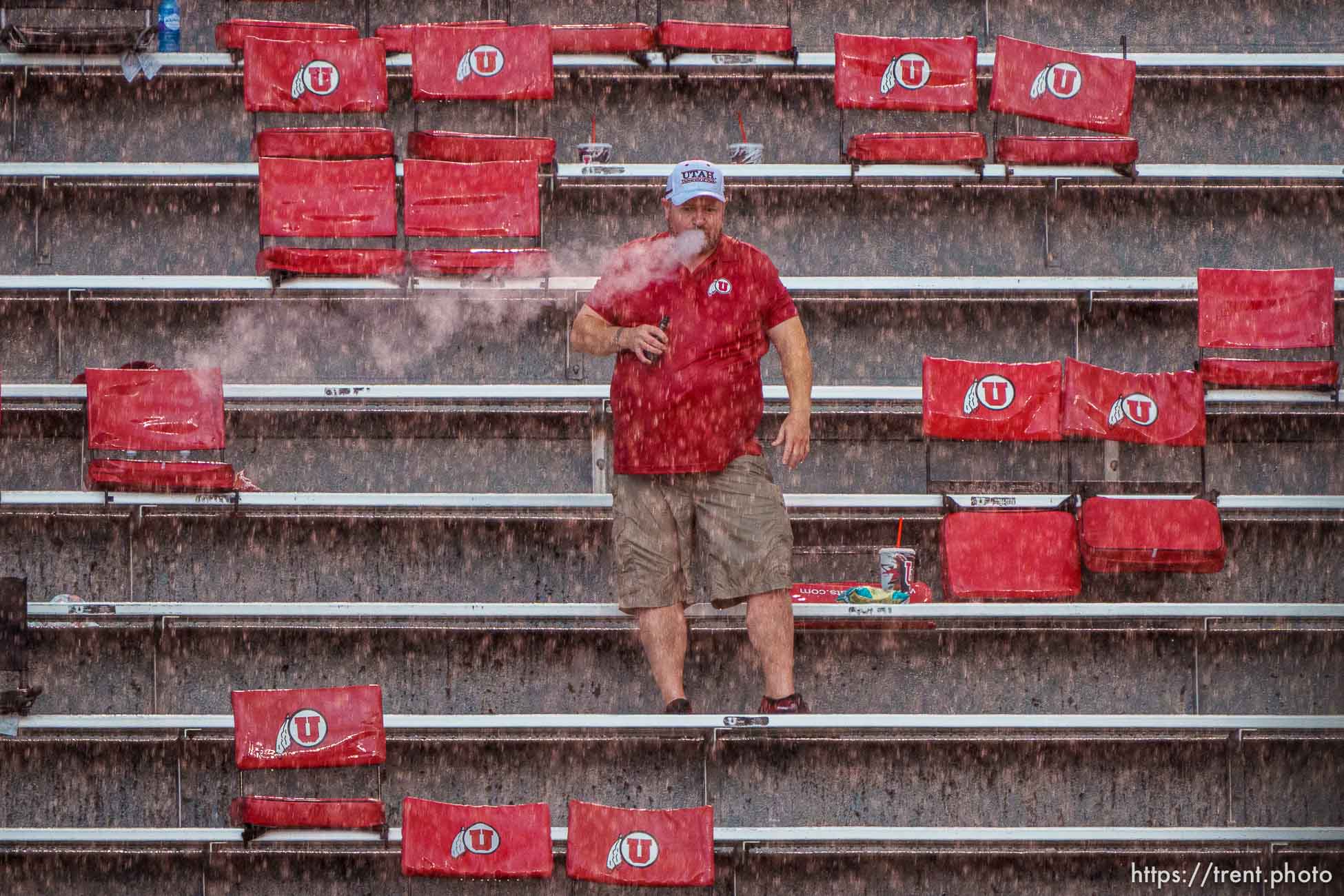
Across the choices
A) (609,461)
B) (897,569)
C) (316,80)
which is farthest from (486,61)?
(897,569)

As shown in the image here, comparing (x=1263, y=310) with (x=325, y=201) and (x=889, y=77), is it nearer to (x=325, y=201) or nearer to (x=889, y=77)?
(x=889, y=77)

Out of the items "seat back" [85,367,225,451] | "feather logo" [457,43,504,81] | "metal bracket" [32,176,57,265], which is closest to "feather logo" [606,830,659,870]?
"seat back" [85,367,225,451]

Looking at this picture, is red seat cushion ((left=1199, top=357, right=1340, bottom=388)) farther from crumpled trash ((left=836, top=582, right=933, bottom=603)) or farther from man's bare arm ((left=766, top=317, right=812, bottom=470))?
man's bare arm ((left=766, top=317, right=812, bottom=470))

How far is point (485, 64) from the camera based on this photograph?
5680 mm

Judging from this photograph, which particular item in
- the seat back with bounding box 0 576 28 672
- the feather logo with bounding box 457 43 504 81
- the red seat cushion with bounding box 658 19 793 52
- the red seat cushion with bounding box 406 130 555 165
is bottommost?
the seat back with bounding box 0 576 28 672

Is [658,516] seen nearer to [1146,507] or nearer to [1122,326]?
[1146,507]

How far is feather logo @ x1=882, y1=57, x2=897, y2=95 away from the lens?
567 centimetres

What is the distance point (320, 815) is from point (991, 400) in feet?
8.54

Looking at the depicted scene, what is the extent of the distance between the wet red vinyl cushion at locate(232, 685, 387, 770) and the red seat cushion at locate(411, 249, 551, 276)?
1.46 metres

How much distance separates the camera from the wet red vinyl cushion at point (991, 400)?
546 centimetres

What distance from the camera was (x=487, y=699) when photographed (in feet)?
18.2

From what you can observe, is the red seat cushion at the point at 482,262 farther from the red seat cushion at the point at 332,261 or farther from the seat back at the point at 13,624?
the seat back at the point at 13,624

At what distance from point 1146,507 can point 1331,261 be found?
53.8 inches

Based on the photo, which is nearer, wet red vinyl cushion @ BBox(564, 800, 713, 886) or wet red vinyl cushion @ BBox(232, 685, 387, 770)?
wet red vinyl cushion @ BBox(564, 800, 713, 886)
